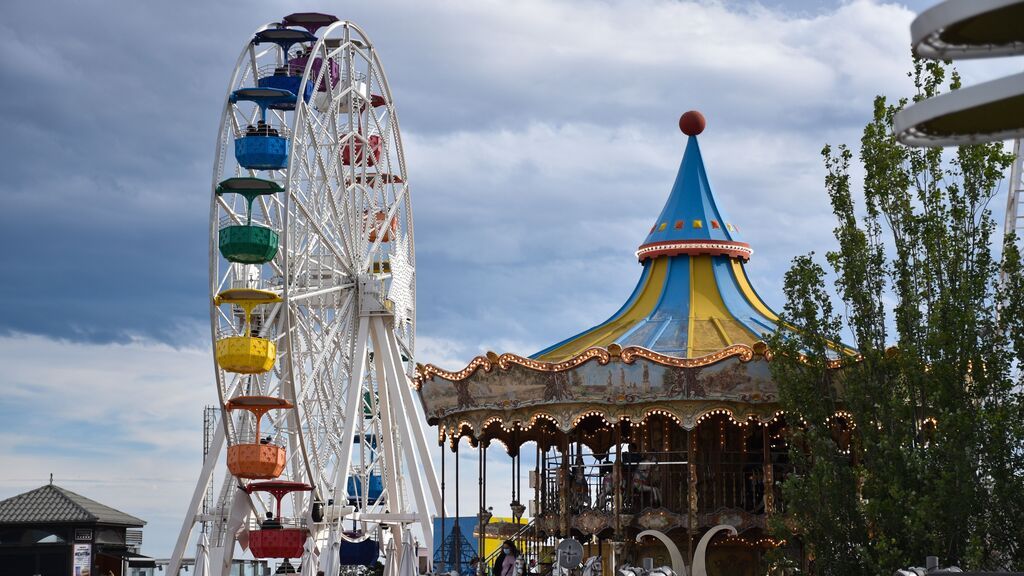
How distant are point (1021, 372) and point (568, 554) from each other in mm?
7045

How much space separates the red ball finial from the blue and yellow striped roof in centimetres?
39

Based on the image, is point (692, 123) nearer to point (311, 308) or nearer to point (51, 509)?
point (311, 308)

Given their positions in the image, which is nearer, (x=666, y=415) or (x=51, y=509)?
(x=666, y=415)

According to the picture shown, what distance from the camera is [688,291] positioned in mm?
27562

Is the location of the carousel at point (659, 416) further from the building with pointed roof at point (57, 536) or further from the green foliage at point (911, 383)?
the building with pointed roof at point (57, 536)

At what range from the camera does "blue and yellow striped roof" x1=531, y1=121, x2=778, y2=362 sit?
2653 cm

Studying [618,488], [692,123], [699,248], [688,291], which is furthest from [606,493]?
[692,123]

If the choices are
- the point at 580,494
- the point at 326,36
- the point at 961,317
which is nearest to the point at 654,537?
the point at 580,494

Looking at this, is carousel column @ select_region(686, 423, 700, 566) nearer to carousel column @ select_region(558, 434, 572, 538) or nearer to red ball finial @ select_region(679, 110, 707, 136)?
carousel column @ select_region(558, 434, 572, 538)

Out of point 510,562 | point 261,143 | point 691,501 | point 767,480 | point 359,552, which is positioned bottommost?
point 510,562

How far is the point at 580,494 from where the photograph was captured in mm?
25812

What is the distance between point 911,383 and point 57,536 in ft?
86.0

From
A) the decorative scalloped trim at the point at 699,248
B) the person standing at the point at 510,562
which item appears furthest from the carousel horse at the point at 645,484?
the decorative scalloped trim at the point at 699,248

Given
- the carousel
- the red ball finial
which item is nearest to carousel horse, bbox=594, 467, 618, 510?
the carousel
